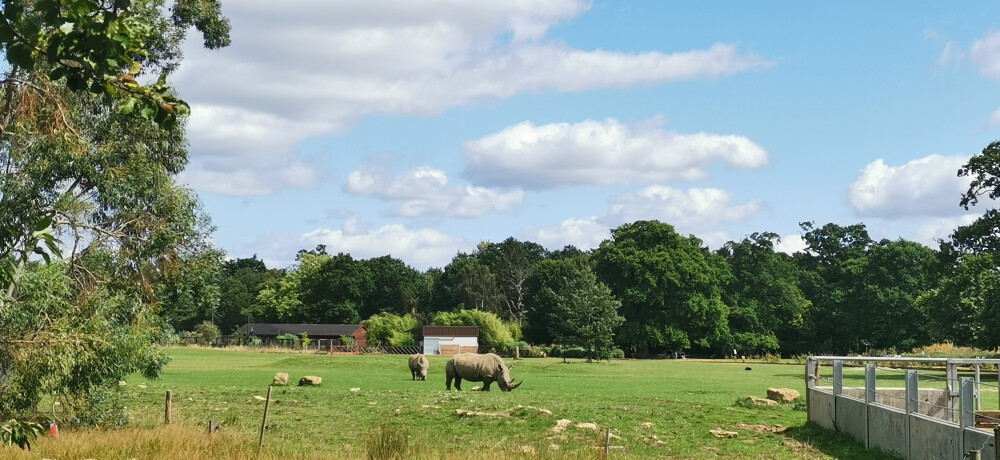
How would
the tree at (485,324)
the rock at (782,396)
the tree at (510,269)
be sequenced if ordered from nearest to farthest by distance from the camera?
the rock at (782,396)
the tree at (485,324)
the tree at (510,269)

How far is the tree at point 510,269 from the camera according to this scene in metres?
132

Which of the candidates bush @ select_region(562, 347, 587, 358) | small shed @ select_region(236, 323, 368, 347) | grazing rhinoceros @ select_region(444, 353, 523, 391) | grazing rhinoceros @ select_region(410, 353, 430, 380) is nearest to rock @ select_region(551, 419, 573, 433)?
grazing rhinoceros @ select_region(444, 353, 523, 391)

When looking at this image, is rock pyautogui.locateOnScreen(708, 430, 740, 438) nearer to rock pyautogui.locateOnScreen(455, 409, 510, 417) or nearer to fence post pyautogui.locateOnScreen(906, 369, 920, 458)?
fence post pyautogui.locateOnScreen(906, 369, 920, 458)

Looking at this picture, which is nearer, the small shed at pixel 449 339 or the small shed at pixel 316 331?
the small shed at pixel 449 339

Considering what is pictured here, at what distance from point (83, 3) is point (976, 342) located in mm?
59949

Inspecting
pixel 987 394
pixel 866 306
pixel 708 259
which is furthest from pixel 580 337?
pixel 987 394

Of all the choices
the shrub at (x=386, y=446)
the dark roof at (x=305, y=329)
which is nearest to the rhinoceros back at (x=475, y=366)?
the shrub at (x=386, y=446)

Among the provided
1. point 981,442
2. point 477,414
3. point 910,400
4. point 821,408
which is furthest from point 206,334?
point 981,442

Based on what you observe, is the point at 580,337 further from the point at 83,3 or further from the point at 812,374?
the point at 83,3

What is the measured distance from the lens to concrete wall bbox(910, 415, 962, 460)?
16250mm

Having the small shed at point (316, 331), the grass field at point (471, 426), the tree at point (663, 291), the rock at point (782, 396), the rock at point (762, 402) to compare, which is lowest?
the grass field at point (471, 426)

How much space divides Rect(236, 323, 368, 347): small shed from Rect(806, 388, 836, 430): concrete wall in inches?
3487

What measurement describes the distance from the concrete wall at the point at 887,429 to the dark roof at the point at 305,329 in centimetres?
9966

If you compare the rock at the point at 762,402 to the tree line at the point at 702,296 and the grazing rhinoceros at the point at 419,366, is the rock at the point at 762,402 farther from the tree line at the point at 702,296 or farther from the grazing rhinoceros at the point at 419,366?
the tree line at the point at 702,296
